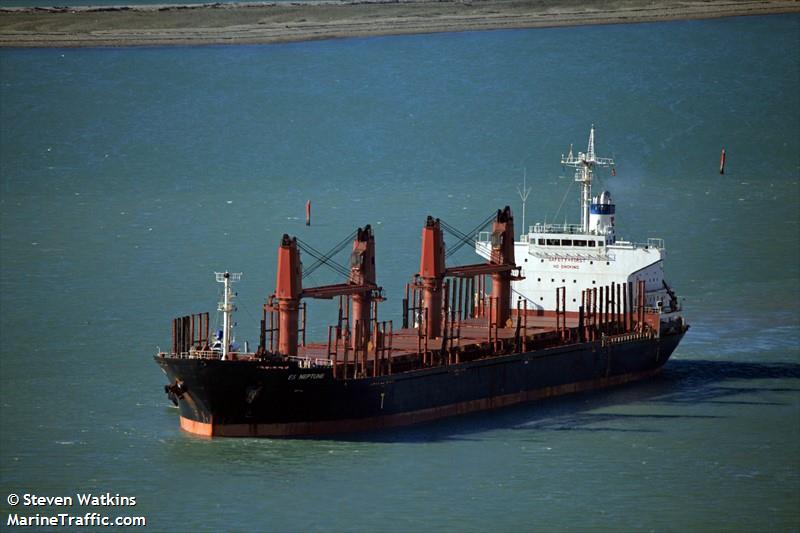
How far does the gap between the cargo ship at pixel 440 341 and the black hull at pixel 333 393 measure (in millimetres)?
31

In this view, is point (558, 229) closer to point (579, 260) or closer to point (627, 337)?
point (579, 260)

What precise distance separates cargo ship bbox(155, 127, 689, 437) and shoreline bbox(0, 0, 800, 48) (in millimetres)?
53766

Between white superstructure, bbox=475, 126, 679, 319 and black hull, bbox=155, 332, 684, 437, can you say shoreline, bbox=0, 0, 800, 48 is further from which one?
black hull, bbox=155, 332, 684, 437

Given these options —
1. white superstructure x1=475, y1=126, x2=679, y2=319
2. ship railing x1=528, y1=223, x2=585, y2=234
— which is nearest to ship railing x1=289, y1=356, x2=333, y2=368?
white superstructure x1=475, y1=126, x2=679, y2=319

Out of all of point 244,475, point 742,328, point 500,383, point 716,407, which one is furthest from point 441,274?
point 742,328

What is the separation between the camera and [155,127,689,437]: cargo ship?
157ft

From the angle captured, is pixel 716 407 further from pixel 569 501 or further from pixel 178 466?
pixel 178 466

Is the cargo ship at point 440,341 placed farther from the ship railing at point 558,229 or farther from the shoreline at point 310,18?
the shoreline at point 310,18

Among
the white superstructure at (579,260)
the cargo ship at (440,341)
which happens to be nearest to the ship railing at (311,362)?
the cargo ship at (440,341)

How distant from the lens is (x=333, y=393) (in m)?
48.7

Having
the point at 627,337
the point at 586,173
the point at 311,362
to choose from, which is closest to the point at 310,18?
the point at 586,173

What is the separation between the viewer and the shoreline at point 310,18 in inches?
4604

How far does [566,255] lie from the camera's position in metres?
62.4

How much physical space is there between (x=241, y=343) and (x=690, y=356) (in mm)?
13760
